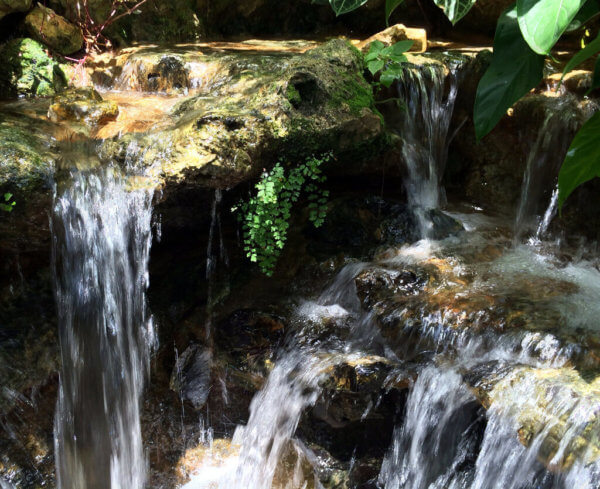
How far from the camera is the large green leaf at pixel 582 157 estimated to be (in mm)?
1925

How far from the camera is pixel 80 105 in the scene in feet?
14.1

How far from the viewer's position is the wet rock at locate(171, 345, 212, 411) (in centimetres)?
385

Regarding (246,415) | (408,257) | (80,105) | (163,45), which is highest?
(163,45)

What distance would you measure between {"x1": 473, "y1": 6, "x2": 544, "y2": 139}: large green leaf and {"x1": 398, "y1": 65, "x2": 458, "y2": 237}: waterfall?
302cm

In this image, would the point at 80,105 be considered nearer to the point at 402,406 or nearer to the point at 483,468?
the point at 402,406

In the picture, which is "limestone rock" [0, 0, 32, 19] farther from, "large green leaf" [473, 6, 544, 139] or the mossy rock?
"large green leaf" [473, 6, 544, 139]

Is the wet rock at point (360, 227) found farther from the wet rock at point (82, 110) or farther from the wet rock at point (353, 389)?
the wet rock at point (82, 110)

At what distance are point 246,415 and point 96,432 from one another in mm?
931

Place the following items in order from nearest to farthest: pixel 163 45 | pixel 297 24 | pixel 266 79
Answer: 1. pixel 266 79
2. pixel 163 45
3. pixel 297 24

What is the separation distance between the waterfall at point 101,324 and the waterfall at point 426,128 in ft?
7.66

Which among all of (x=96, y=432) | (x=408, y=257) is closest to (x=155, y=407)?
(x=96, y=432)

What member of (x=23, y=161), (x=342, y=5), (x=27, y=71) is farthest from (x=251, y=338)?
(x=27, y=71)

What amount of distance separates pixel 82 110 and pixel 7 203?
130 cm

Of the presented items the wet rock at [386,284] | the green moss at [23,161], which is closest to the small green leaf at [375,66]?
the wet rock at [386,284]
